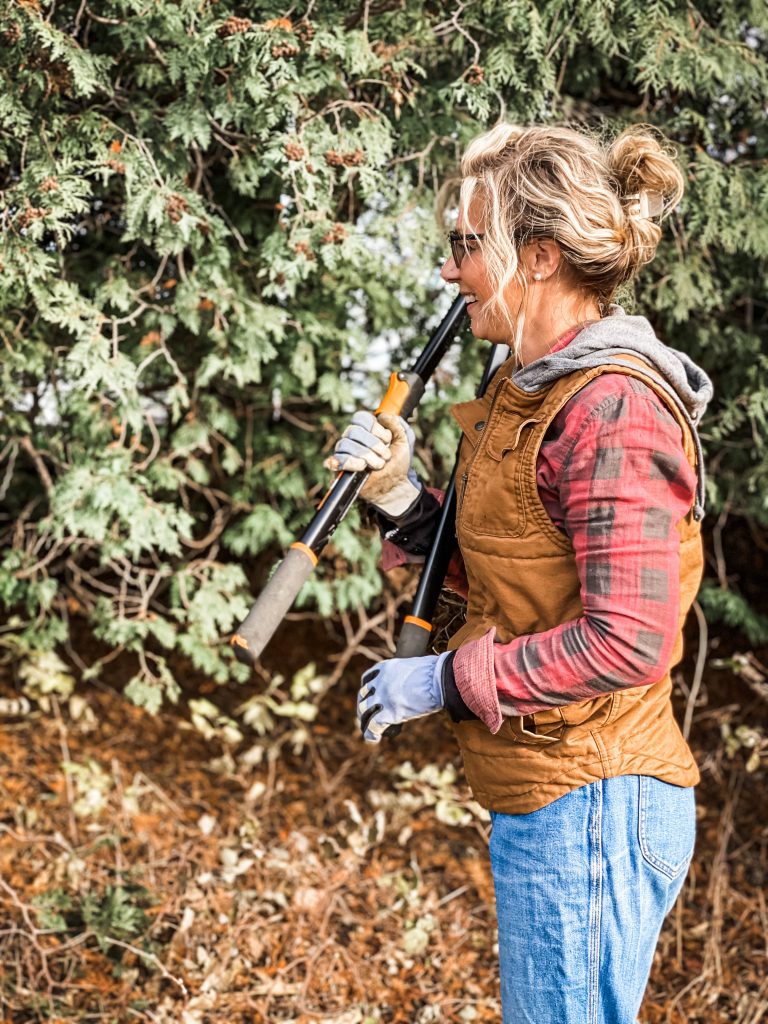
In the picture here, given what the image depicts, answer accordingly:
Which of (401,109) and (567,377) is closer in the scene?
(567,377)

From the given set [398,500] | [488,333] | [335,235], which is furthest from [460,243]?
[335,235]

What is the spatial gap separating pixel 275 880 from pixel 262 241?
236 centimetres

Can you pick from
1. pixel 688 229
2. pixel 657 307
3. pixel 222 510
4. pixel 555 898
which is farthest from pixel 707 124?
pixel 555 898

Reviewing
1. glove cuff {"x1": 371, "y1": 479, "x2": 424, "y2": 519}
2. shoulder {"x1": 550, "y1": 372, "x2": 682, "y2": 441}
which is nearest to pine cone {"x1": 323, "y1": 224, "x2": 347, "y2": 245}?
glove cuff {"x1": 371, "y1": 479, "x2": 424, "y2": 519}

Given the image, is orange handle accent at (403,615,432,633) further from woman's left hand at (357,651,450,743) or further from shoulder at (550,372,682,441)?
shoulder at (550,372,682,441)

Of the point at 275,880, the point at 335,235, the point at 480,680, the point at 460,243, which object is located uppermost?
the point at 460,243

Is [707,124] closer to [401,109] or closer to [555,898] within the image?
[401,109]

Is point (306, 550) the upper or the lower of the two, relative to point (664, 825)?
upper

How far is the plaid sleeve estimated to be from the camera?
151 cm

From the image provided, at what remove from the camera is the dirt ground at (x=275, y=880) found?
10.1ft

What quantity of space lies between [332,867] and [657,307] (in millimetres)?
2431

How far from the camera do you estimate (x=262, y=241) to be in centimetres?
322

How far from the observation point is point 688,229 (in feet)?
10.4

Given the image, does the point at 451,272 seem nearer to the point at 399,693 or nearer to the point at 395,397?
the point at 395,397
